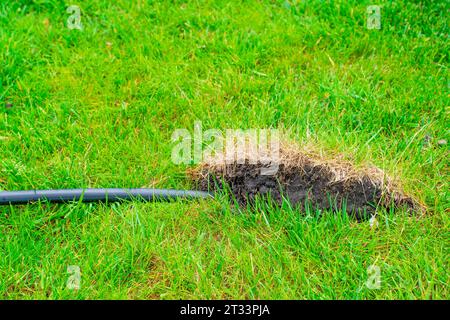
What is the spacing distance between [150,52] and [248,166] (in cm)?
142

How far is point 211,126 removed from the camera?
11.2 ft

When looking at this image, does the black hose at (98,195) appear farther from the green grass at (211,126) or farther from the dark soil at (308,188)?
the dark soil at (308,188)

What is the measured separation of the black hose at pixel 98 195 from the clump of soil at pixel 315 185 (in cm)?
19

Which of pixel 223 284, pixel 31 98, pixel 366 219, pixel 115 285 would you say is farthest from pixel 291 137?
pixel 31 98

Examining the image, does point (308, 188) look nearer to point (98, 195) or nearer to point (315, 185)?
point (315, 185)

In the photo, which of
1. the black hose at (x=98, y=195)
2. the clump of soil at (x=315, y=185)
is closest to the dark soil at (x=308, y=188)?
the clump of soil at (x=315, y=185)

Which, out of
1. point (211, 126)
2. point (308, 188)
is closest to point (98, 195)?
point (211, 126)

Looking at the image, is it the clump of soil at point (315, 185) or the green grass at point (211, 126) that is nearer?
the green grass at point (211, 126)

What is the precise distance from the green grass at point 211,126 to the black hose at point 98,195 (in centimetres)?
5

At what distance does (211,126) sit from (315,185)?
81 cm

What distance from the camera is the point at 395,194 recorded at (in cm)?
294

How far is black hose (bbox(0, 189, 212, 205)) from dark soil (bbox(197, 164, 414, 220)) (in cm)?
18

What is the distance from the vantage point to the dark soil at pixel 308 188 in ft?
9.61

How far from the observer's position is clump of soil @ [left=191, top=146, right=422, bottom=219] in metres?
2.93
